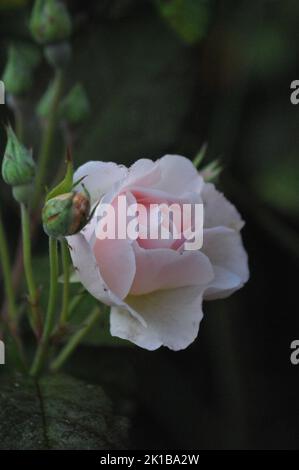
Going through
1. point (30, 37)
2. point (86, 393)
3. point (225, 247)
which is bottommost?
point (86, 393)

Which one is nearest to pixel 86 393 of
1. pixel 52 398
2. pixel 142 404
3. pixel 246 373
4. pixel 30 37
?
pixel 52 398

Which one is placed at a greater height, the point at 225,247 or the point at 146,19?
the point at 146,19

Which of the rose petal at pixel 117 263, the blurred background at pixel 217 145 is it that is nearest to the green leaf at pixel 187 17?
the blurred background at pixel 217 145

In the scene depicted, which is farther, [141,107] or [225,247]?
[141,107]

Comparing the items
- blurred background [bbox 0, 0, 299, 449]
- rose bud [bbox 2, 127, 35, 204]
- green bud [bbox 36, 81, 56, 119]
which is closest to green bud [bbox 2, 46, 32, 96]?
green bud [bbox 36, 81, 56, 119]

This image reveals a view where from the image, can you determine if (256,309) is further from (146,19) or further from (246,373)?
(146,19)

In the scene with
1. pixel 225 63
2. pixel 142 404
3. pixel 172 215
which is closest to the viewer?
pixel 172 215

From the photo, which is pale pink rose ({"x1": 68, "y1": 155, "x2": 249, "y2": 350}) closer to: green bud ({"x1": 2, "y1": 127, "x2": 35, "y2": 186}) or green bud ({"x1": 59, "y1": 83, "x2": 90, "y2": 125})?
green bud ({"x1": 2, "y1": 127, "x2": 35, "y2": 186})
